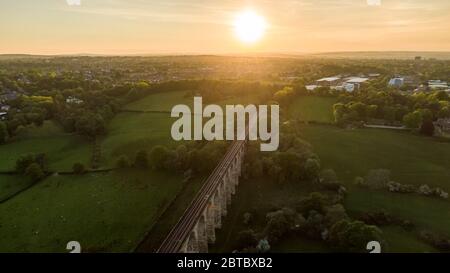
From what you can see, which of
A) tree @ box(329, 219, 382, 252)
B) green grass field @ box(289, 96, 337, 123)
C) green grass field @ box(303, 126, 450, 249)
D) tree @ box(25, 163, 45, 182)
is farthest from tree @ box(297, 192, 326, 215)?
green grass field @ box(289, 96, 337, 123)

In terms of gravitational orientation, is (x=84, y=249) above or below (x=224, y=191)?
below

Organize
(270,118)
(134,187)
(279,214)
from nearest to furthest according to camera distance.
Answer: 1. (279,214)
2. (134,187)
3. (270,118)

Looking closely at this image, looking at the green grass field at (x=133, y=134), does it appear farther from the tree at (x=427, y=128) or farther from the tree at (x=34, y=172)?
the tree at (x=427, y=128)

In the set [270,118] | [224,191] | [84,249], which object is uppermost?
[270,118]

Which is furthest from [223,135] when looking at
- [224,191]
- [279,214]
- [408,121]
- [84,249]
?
[408,121]

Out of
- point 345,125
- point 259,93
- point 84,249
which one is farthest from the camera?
point 259,93

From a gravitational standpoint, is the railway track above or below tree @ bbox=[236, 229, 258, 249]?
above

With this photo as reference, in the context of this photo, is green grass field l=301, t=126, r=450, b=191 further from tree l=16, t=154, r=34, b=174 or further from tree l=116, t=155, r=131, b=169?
tree l=16, t=154, r=34, b=174
